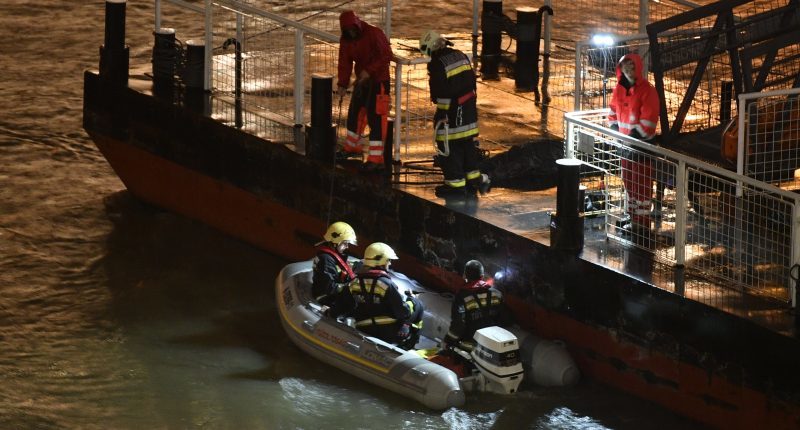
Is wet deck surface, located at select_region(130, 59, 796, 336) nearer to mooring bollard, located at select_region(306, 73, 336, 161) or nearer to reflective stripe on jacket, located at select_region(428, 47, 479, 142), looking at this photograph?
mooring bollard, located at select_region(306, 73, 336, 161)

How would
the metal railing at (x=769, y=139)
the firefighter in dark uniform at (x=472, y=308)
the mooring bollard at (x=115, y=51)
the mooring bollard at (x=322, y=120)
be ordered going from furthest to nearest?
the mooring bollard at (x=115, y=51) → the mooring bollard at (x=322, y=120) → the metal railing at (x=769, y=139) → the firefighter in dark uniform at (x=472, y=308)

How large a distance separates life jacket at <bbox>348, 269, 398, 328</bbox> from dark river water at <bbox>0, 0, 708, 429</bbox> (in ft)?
1.79

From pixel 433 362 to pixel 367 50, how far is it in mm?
3296

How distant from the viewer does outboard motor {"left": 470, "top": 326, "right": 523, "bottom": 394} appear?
11.7 meters

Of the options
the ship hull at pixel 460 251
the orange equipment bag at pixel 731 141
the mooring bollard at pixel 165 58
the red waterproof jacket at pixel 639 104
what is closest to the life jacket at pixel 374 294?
the ship hull at pixel 460 251

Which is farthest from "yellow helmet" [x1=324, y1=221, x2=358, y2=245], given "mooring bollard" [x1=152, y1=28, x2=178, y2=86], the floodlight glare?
"mooring bollard" [x1=152, y1=28, x2=178, y2=86]

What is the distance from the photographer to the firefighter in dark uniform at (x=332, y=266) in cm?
1270

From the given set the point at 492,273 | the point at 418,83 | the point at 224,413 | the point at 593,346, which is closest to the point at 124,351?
the point at 224,413

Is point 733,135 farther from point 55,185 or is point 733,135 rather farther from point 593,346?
point 55,185

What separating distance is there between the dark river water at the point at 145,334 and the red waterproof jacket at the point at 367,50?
7.71 ft

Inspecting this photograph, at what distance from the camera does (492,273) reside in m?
12.8

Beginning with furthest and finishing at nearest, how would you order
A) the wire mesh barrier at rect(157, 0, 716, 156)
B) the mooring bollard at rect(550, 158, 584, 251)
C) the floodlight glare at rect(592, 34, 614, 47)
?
the wire mesh barrier at rect(157, 0, 716, 156), the floodlight glare at rect(592, 34, 614, 47), the mooring bollard at rect(550, 158, 584, 251)

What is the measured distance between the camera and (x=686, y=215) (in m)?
11.8

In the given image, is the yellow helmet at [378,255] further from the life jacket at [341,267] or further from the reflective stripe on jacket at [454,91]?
the reflective stripe on jacket at [454,91]
